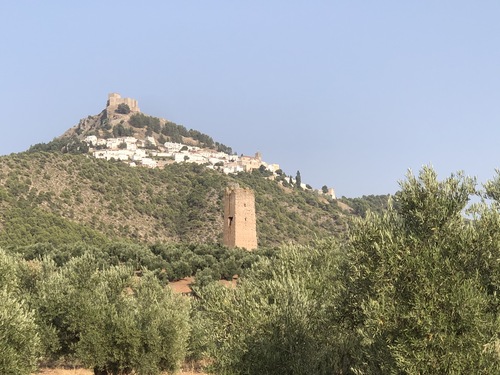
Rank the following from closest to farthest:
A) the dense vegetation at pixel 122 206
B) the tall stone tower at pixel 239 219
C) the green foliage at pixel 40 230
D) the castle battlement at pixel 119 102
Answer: the tall stone tower at pixel 239 219 → the green foliage at pixel 40 230 → the dense vegetation at pixel 122 206 → the castle battlement at pixel 119 102

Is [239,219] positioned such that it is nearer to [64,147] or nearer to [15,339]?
[15,339]

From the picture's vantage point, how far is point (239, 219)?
6044 centimetres

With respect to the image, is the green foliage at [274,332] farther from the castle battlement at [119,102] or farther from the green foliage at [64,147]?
the castle battlement at [119,102]

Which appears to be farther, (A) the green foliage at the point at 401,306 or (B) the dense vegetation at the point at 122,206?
(B) the dense vegetation at the point at 122,206

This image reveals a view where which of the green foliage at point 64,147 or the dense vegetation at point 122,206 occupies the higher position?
the green foliage at point 64,147

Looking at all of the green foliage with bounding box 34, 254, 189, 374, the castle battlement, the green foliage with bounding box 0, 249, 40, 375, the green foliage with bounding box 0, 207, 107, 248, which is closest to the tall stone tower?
the green foliage with bounding box 0, 207, 107, 248

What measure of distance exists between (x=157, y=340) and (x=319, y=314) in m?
9.65

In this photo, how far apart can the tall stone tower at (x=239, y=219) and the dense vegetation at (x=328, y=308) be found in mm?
31452

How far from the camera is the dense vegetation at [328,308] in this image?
38.6 feet

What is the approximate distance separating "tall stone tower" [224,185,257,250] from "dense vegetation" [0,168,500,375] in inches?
1238

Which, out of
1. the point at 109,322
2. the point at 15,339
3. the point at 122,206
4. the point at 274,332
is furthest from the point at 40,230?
the point at 274,332

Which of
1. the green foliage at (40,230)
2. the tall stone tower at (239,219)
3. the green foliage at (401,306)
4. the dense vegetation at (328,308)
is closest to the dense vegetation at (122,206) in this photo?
the green foliage at (40,230)

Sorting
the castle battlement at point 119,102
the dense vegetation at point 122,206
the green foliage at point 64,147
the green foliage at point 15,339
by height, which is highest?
the castle battlement at point 119,102

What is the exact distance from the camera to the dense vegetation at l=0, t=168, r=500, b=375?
38.6ft
